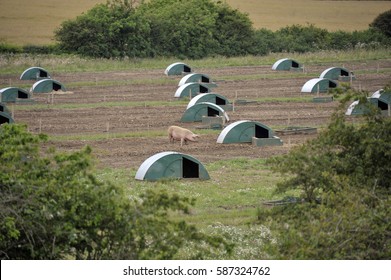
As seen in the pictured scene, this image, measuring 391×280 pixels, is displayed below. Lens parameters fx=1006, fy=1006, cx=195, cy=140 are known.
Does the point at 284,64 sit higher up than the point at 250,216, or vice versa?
the point at 284,64

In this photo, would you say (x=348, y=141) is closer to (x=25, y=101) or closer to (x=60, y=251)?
(x=60, y=251)

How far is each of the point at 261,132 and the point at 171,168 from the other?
24.6ft

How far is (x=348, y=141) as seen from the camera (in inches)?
682

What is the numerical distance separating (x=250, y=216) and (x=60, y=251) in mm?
8616

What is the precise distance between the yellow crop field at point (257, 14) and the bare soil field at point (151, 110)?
21.1 metres

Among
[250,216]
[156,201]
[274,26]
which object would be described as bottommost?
[250,216]

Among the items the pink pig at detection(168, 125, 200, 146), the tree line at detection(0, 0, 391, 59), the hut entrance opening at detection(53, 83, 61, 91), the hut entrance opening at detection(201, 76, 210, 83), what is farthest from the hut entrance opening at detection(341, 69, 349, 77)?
the pink pig at detection(168, 125, 200, 146)

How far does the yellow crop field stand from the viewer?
252ft

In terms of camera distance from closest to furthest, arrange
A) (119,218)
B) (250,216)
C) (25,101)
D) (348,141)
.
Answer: (119,218) < (348,141) < (250,216) < (25,101)

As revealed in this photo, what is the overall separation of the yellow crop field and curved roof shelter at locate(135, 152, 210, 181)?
45532 millimetres

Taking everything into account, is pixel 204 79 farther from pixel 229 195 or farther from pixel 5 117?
pixel 229 195

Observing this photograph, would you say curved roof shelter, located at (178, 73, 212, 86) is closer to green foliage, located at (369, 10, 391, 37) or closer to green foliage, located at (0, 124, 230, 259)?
green foliage, located at (369, 10, 391, 37)

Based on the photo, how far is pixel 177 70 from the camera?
5431 centimetres
